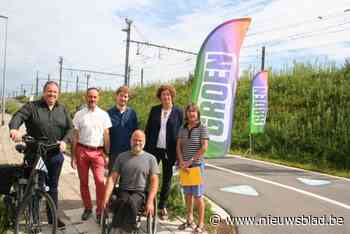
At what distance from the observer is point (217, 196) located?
8203 mm

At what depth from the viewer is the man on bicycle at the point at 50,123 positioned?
4.99 meters

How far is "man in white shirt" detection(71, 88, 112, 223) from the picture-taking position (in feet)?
18.0

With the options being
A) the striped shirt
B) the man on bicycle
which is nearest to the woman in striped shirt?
the striped shirt

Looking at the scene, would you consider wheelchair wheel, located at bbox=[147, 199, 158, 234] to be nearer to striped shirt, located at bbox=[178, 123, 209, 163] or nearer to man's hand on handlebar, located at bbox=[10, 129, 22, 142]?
striped shirt, located at bbox=[178, 123, 209, 163]

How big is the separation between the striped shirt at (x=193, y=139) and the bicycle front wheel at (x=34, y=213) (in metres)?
1.78

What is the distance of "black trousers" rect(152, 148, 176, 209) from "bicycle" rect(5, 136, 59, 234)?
147 cm

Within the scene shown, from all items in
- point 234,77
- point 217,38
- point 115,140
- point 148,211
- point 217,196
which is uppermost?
point 217,38

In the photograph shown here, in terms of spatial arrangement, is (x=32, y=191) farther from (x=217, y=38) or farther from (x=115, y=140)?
(x=217, y=38)

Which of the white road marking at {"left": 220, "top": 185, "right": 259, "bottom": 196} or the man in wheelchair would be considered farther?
the white road marking at {"left": 220, "top": 185, "right": 259, "bottom": 196}

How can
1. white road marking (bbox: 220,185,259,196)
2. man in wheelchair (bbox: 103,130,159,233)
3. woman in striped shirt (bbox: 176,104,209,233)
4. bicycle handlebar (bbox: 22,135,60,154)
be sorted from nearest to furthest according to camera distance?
man in wheelchair (bbox: 103,130,159,233), bicycle handlebar (bbox: 22,135,60,154), woman in striped shirt (bbox: 176,104,209,233), white road marking (bbox: 220,185,259,196)

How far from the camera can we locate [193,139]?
538 cm

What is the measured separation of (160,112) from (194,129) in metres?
0.65

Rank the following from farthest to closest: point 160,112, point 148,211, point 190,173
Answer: point 160,112, point 190,173, point 148,211

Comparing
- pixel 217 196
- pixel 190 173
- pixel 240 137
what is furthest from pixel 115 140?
pixel 240 137
